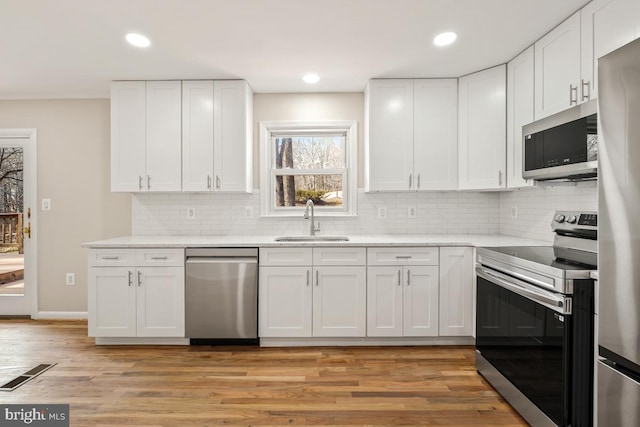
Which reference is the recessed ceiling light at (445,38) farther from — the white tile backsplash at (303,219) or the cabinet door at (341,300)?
the cabinet door at (341,300)

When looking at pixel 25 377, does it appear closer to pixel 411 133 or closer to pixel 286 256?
pixel 286 256

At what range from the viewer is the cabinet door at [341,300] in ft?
10.9

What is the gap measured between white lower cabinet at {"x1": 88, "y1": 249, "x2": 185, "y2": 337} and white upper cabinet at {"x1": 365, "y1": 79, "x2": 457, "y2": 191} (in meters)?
1.98

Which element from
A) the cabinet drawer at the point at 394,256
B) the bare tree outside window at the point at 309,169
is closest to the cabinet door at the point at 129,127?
the bare tree outside window at the point at 309,169

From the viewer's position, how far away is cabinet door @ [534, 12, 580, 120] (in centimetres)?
245

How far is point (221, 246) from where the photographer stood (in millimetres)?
3293

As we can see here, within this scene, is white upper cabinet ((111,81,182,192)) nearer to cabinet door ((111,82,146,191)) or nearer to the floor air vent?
cabinet door ((111,82,146,191))

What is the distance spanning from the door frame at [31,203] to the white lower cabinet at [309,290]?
2.64 meters

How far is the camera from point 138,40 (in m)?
2.82

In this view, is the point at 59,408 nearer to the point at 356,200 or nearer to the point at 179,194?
the point at 179,194

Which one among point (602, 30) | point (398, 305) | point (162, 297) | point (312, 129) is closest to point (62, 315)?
point (162, 297)

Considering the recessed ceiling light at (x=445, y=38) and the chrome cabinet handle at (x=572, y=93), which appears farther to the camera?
the recessed ceiling light at (x=445, y=38)

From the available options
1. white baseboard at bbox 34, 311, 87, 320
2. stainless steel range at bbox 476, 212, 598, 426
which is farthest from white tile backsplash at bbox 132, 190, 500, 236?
stainless steel range at bbox 476, 212, 598, 426

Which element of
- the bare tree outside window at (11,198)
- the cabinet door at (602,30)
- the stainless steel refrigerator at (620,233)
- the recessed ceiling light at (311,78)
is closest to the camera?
the stainless steel refrigerator at (620,233)
